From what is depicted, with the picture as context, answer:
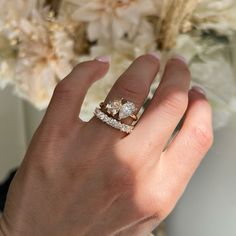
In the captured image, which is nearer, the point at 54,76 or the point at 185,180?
the point at 185,180

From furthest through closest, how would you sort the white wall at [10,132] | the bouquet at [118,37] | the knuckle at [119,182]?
the white wall at [10,132] < the bouquet at [118,37] < the knuckle at [119,182]

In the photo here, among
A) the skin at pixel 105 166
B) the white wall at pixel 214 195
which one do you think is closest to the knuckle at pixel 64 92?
the skin at pixel 105 166

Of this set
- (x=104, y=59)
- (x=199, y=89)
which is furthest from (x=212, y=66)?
(x=104, y=59)

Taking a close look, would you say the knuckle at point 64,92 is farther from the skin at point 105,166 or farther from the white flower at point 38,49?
the white flower at point 38,49

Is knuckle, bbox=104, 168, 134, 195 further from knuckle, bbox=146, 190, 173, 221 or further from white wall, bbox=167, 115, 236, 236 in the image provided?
white wall, bbox=167, 115, 236, 236

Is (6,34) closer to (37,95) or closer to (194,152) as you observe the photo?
(37,95)

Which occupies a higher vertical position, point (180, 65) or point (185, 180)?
point (180, 65)

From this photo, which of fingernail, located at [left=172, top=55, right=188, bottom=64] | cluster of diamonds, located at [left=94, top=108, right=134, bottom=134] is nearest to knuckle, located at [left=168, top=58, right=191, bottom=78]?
fingernail, located at [left=172, top=55, right=188, bottom=64]

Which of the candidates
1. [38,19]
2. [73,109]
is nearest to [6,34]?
[38,19]
